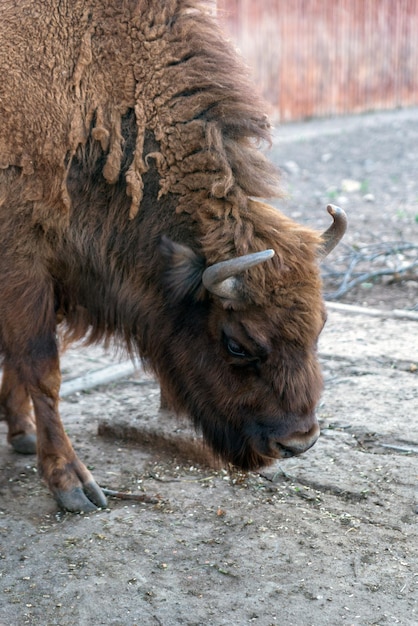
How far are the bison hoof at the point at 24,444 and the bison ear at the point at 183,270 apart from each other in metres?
1.49

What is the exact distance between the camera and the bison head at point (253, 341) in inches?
149

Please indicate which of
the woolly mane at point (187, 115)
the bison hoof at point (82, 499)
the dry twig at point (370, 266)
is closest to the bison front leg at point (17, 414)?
the bison hoof at point (82, 499)

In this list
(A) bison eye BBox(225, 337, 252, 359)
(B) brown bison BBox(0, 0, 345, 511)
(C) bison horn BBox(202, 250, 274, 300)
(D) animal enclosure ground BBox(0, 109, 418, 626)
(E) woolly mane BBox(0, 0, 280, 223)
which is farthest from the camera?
(E) woolly mane BBox(0, 0, 280, 223)

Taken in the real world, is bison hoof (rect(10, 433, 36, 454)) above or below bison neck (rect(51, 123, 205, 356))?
below

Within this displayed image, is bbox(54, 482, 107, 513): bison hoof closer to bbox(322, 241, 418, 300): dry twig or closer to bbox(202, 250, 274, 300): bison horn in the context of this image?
bbox(202, 250, 274, 300): bison horn

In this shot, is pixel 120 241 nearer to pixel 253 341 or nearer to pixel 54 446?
pixel 253 341

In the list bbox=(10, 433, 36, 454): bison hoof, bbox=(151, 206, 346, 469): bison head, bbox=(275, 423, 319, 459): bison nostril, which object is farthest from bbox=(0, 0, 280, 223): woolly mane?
bbox=(10, 433, 36, 454): bison hoof

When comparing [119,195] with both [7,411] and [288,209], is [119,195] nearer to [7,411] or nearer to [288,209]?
[7,411]

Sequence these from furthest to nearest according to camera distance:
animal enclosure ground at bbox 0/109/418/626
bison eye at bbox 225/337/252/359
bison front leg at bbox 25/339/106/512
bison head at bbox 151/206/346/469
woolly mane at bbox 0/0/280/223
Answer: bison front leg at bbox 25/339/106/512 → woolly mane at bbox 0/0/280/223 → bison eye at bbox 225/337/252/359 → bison head at bbox 151/206/346/469 → animal enclosure ground at bbox 0/109/418/626

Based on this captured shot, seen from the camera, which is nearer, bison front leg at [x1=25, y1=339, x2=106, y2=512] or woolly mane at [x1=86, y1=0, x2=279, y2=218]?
woolly mane at [x1=86, y1=0, x2=279, y2=218]

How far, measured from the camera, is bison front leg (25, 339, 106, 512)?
4.25 metres

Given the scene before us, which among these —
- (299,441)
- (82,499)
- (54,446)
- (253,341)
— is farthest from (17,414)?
(299,441)

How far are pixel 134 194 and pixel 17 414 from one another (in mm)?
1650

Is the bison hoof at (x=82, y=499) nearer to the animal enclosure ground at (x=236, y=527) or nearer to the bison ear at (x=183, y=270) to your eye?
the animal enclosure ground at (x=236, y=527)
